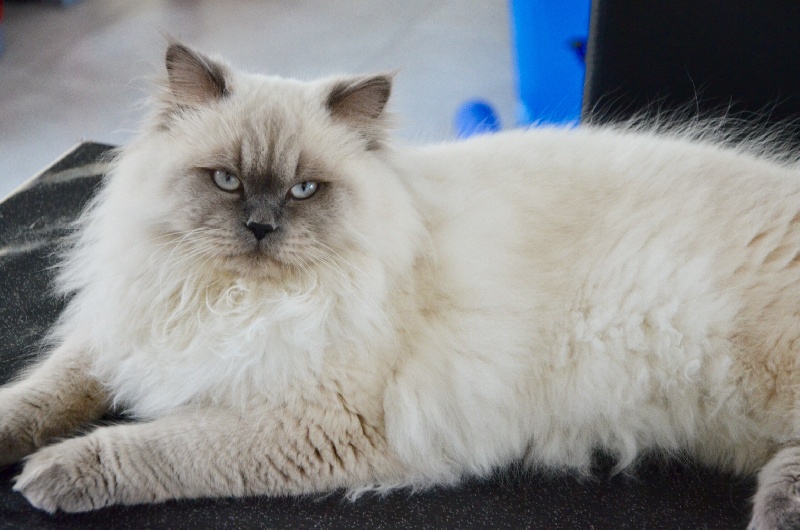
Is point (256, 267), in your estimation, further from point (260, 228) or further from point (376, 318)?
point (376, 318)

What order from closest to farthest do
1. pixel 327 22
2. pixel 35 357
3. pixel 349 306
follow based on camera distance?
pixel 349 306 → pixel 35 357 → pixel 327 22

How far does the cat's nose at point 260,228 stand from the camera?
140cm

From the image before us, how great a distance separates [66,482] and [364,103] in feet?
3.04

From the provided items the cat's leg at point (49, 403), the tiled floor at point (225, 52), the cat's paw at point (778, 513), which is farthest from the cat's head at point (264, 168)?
the tiled floor at point (225, 52)

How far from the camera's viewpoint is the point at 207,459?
→ 142 centimetres

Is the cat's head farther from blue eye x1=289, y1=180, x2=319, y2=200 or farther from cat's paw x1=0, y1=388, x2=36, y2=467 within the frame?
cat's paw x1=0, y1=388, x2=36, y2=467

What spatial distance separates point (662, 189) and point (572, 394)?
0.50 meters

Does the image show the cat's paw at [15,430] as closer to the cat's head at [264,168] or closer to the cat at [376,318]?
the cat at [376,318]

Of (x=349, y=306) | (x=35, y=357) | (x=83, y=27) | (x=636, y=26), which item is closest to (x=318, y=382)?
(x=349, y=306)

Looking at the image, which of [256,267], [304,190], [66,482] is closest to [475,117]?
[304,190]

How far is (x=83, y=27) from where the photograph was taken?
4746 millimetres

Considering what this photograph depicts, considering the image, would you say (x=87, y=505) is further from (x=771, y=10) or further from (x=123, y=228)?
(x=771, y=10)

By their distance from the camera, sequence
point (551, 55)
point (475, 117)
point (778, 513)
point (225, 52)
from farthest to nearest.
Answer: point (225, 52)
point (475, 117)
point (551, 55)
point (778, 513)

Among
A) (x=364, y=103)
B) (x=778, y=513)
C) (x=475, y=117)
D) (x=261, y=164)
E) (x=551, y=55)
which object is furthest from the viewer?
(x=475, y=117)
